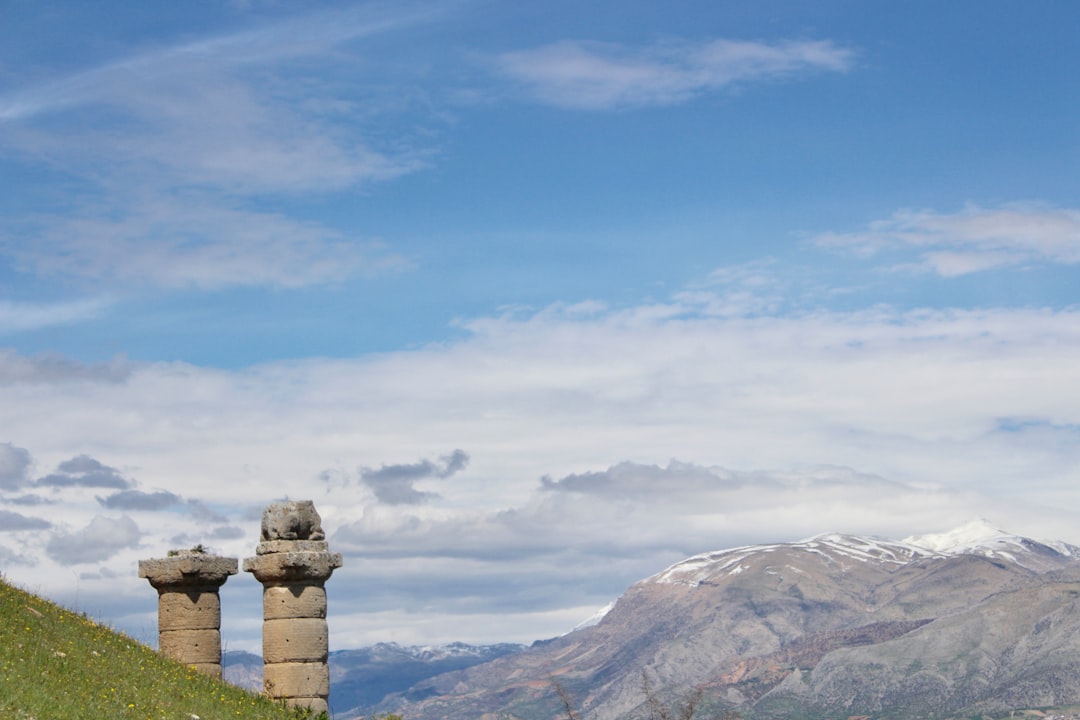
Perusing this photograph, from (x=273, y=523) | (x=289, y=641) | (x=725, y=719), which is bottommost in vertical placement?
(x=725, y=719)

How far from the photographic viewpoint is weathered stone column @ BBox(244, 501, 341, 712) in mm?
30500

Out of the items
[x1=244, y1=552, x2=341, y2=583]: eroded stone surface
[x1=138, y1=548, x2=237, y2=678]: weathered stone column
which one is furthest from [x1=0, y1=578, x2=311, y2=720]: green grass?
[x1=244, y1=552, x2=341, y2=583]: eroded stone surface

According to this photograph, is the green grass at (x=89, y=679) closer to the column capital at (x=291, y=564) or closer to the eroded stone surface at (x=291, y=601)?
the eroded stone surface at (x=291, y=601)

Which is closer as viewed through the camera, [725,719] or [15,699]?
[15,699]

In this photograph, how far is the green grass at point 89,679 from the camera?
73.5 feet

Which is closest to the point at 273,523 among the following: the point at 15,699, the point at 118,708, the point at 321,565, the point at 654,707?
the point at 321,565

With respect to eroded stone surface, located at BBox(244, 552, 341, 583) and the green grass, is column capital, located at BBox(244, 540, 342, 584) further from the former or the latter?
the green grass

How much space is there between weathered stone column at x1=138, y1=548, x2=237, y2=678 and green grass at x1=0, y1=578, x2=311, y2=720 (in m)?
0.84

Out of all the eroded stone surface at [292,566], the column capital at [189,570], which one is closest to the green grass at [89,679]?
the column capital at [189,570]

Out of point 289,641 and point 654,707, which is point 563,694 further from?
point 289,641

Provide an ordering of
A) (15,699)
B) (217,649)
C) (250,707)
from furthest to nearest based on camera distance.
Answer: (217,649) → (250,707) → (15,699)

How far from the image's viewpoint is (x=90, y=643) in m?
28.3

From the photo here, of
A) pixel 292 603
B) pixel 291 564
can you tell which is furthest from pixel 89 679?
pixel 292 603

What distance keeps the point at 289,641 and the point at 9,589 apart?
19.8ft
